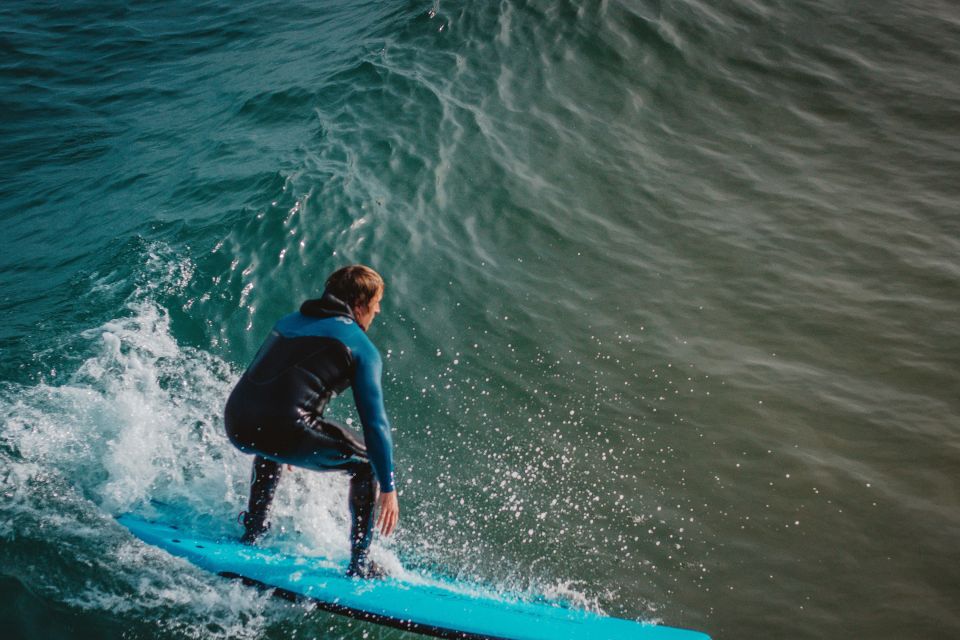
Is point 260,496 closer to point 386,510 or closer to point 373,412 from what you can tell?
point 386,510

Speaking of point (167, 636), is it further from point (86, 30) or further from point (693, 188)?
point (86, 30)

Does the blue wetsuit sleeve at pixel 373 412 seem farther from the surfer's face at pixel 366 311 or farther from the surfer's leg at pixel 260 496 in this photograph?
the surfer's leg at pixel 260 496

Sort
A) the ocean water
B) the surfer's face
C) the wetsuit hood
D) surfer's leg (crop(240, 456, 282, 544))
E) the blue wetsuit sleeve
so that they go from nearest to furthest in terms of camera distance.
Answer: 1. the blue wetsuit sleeve
2. the wetsuit hood
3. the surfer's face
4. surfer's leg (crop(240, 456, 282, 544))
5. the ocean water

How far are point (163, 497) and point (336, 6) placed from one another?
10644mm

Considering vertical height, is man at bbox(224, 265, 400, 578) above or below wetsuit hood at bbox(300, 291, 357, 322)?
below

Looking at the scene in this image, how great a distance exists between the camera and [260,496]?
12.9 ft

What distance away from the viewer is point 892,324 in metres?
5.48

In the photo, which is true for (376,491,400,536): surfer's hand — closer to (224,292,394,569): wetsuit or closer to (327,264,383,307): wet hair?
(224,292,394,569): wetsuit

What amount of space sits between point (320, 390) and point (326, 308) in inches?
16.3

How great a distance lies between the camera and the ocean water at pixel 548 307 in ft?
13.3

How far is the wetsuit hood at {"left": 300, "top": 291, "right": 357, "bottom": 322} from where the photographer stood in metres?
3.57

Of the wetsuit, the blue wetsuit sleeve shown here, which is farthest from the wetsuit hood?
the blue wetsuit sleeve

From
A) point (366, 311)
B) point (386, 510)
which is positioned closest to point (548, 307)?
point (366, 311)

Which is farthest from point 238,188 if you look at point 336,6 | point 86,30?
point 86,30
